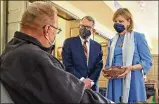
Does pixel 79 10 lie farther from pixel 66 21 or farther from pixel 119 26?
pixel 119 26

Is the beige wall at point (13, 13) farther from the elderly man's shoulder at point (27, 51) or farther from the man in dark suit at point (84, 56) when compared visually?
the elderly man's shoulder at point (27, 51)

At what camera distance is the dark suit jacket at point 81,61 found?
221 centimetres

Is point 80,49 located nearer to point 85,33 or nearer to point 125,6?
point 85,33

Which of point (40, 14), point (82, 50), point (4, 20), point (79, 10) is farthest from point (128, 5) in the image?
point (40, 14)

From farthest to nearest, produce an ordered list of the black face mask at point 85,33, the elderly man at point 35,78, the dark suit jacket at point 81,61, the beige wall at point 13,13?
the beige wall at point 13,13
the black face mask at point 85,33
the dark suit jacket at point 81,61
the elderly man at point 35,78

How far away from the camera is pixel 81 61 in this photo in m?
2.21

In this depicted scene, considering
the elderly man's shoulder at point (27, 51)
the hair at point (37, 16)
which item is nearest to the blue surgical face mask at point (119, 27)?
the hair at point (37, 16)

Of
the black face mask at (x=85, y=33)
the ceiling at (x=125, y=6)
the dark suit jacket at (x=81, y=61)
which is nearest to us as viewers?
the dark suit jacket at (x=81, y=61)

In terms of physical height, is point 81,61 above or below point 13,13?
below

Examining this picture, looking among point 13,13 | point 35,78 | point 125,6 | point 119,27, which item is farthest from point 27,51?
point 125,6

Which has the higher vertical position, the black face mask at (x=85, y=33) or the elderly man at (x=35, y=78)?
the black face mask at (x=85, y=33)

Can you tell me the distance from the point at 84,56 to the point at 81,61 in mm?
53

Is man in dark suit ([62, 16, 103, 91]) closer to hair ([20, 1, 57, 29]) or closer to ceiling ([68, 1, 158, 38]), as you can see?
hair ([20, 1, 57, 29])

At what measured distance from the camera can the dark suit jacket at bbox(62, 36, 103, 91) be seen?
86.9 inches
